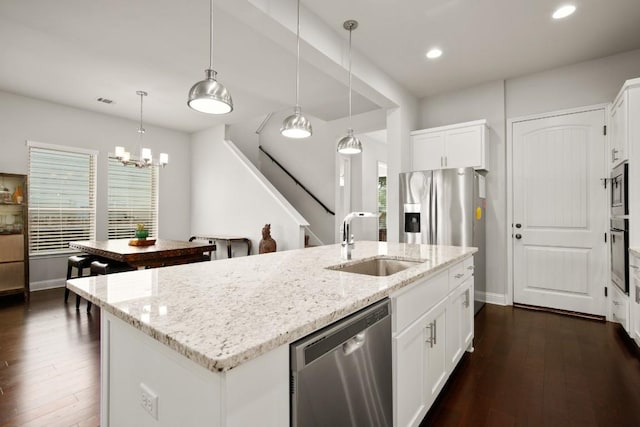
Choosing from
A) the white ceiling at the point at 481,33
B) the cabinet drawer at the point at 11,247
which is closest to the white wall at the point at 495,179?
the white ceiling at the point at 481,33

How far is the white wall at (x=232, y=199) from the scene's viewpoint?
5.37m

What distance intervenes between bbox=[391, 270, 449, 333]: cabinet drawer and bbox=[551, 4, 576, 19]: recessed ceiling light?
8.48 ft

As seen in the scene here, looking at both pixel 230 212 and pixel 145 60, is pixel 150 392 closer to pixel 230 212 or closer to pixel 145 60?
pixel 145 60

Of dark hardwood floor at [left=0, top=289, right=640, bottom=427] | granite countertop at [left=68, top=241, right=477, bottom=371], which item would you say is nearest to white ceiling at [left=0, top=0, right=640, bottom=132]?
granite countertop at [left=68, top=241, right=477, bottom=371]

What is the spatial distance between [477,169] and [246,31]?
10.1 feet

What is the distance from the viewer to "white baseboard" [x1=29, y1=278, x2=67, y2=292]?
16.0 feet

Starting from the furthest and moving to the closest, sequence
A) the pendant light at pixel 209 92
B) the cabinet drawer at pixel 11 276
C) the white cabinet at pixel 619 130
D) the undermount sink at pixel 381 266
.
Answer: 1. the cabinet drawer at pixel 11 276
2. the white cabinet at pixel 619 130
3. the undermount sink at pixel 381 266
4. the pendant light at pixel 209 92

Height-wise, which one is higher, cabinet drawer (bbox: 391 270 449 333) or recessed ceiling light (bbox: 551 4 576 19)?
recessed ceiling light (bbox: 551 4 576 19)

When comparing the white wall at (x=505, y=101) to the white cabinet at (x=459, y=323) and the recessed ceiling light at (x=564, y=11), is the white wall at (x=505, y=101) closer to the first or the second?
the recessed ceiling light at (x=564, y=11)

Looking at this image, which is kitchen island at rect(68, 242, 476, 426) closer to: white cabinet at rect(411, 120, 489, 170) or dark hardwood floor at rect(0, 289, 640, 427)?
dark hardwood floor at rect(0, 289, 640, 427)

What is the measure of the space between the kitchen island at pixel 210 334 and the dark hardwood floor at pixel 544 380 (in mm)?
1039

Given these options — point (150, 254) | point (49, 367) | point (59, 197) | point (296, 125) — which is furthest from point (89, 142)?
point (296, 125)

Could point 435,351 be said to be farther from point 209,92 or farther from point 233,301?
point 209,92

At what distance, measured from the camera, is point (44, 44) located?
131 inches
